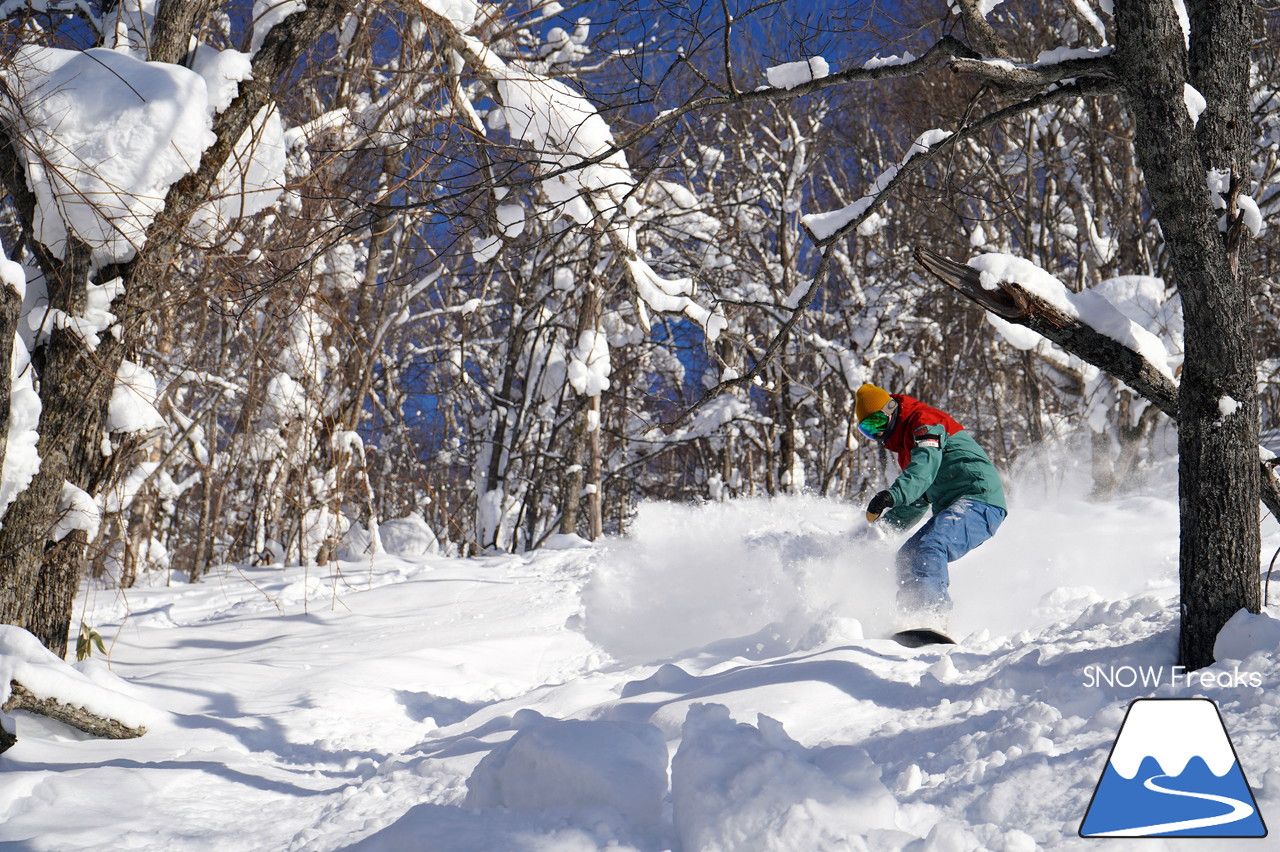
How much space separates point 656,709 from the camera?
10.5 feet

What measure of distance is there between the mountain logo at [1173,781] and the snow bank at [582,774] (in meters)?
1.01

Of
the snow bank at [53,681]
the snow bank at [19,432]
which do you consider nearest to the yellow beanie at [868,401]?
the snow bank at [53,681]

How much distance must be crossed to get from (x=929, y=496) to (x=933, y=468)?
385 mm

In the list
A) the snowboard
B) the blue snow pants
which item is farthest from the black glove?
the snowboard

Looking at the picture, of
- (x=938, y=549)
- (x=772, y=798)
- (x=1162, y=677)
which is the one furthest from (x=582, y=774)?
(x=938, y=549)

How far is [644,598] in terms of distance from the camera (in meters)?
5.77

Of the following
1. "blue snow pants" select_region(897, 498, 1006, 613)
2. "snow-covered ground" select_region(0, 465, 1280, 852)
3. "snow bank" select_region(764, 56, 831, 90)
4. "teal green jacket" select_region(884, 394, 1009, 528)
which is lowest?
"snow-covered ground" select_region(0, 465, 1280, 852)

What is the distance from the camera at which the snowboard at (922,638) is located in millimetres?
3947

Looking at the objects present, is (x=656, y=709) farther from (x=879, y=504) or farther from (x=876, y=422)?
(x=876, y=422)

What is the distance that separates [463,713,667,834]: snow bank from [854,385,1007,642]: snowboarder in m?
2.33

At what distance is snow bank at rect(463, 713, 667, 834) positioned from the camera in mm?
2129

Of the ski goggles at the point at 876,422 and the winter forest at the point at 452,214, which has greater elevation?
the winter forest at the point at 452,214

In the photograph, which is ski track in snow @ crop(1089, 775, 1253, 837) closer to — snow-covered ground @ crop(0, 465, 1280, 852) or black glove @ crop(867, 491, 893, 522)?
snow-covered ground @ crop(0, 465, 1280, 852)

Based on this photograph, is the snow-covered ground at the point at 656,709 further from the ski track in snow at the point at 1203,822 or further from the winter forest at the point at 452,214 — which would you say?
the winter forest at the point at 452,214
